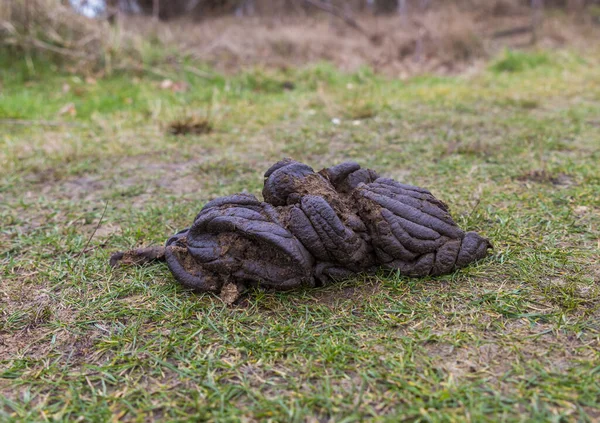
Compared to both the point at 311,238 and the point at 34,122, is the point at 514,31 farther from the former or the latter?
the point at 311,238

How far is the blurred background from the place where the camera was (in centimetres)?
800

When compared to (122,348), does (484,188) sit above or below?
above

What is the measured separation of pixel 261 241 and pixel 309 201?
0.97 feet

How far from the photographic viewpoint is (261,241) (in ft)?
6.97

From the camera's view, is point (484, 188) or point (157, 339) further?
point (484, 188)

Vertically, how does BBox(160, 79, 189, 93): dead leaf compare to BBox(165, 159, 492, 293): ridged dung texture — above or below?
above

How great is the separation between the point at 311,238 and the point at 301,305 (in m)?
0.31

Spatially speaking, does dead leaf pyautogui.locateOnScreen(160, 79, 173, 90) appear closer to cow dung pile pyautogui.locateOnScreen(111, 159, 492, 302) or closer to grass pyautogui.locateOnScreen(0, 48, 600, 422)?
grass pyautogui.locateOnScreen(0, 48, 600, 422)

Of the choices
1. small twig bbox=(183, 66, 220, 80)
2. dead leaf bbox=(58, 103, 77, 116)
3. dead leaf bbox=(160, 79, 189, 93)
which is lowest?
dead leaf bbox=(58, 103, 77, 116)

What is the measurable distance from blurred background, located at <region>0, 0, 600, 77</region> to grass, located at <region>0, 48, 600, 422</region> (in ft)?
12.8

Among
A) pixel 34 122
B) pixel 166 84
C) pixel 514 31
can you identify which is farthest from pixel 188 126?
pixel 514 31

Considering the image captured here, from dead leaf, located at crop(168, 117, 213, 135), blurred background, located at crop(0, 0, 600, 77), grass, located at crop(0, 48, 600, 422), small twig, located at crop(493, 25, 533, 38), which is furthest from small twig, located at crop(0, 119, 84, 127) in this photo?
small twig, located at crop(493, 25, 533, 38)

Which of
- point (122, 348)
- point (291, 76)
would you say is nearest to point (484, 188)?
point (122, 348)

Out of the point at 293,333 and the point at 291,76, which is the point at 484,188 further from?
the point at 291,76
